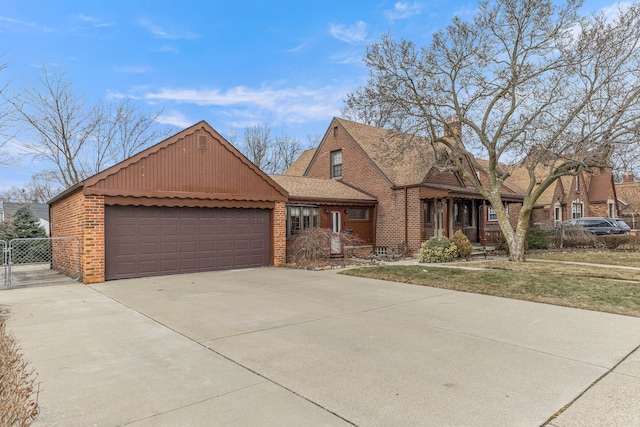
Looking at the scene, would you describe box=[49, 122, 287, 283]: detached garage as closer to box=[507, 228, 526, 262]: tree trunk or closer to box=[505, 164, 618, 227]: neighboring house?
box=[507, 228, 526, 262]: tree trunk

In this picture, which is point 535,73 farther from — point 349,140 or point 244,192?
point 244,192

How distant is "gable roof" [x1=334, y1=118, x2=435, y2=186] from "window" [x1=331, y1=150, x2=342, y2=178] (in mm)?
1669

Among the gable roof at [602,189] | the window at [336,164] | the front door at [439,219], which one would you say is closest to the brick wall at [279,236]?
the window at [336,164]

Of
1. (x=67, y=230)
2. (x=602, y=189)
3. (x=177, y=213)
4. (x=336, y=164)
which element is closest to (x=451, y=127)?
(x=336, y=164)

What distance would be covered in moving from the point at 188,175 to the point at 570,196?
108 feet

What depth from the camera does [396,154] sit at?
18.6 metres

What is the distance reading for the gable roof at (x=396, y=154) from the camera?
17203mm

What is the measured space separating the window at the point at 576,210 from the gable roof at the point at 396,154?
21.2 meters

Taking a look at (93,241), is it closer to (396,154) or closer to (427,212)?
(396,154)

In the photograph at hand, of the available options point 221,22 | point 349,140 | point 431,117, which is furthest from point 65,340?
point 349,140

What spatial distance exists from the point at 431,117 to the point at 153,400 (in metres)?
13.8

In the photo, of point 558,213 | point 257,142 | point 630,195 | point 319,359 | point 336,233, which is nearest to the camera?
point 319,359

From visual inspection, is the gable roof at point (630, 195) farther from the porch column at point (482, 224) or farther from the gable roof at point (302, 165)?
the gable roof at point (302, 165)

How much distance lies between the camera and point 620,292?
8.02 metres
